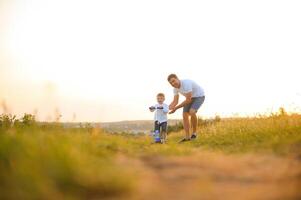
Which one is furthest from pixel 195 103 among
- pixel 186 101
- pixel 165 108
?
pixel 165 108

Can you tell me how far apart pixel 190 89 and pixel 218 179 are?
6722mm

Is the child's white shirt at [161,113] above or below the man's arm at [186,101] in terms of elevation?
below

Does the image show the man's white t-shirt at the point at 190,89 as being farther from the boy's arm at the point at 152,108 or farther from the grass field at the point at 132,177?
the grass field at the point at 132,177

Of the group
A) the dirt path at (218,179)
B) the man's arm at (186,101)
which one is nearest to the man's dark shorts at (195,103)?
the man's arm at (186,101)

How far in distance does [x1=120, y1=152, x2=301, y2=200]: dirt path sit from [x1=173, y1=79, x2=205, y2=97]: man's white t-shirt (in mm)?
5167

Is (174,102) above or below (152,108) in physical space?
above

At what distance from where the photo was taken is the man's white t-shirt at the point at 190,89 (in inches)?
417

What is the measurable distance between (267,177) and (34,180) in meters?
2.22

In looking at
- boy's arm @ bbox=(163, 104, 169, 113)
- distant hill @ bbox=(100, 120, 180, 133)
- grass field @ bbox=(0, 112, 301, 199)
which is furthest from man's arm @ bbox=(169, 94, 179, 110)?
distant hill @ bbox=(100, 120, 180, 133)

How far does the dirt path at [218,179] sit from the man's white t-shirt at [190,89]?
5167 millimetres

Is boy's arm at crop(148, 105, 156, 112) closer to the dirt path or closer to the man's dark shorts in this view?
the man's dark shorts

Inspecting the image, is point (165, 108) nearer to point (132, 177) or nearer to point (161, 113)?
point (161, 113)

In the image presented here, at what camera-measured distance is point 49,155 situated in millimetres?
3928

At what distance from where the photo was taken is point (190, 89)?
10578 millimetres
